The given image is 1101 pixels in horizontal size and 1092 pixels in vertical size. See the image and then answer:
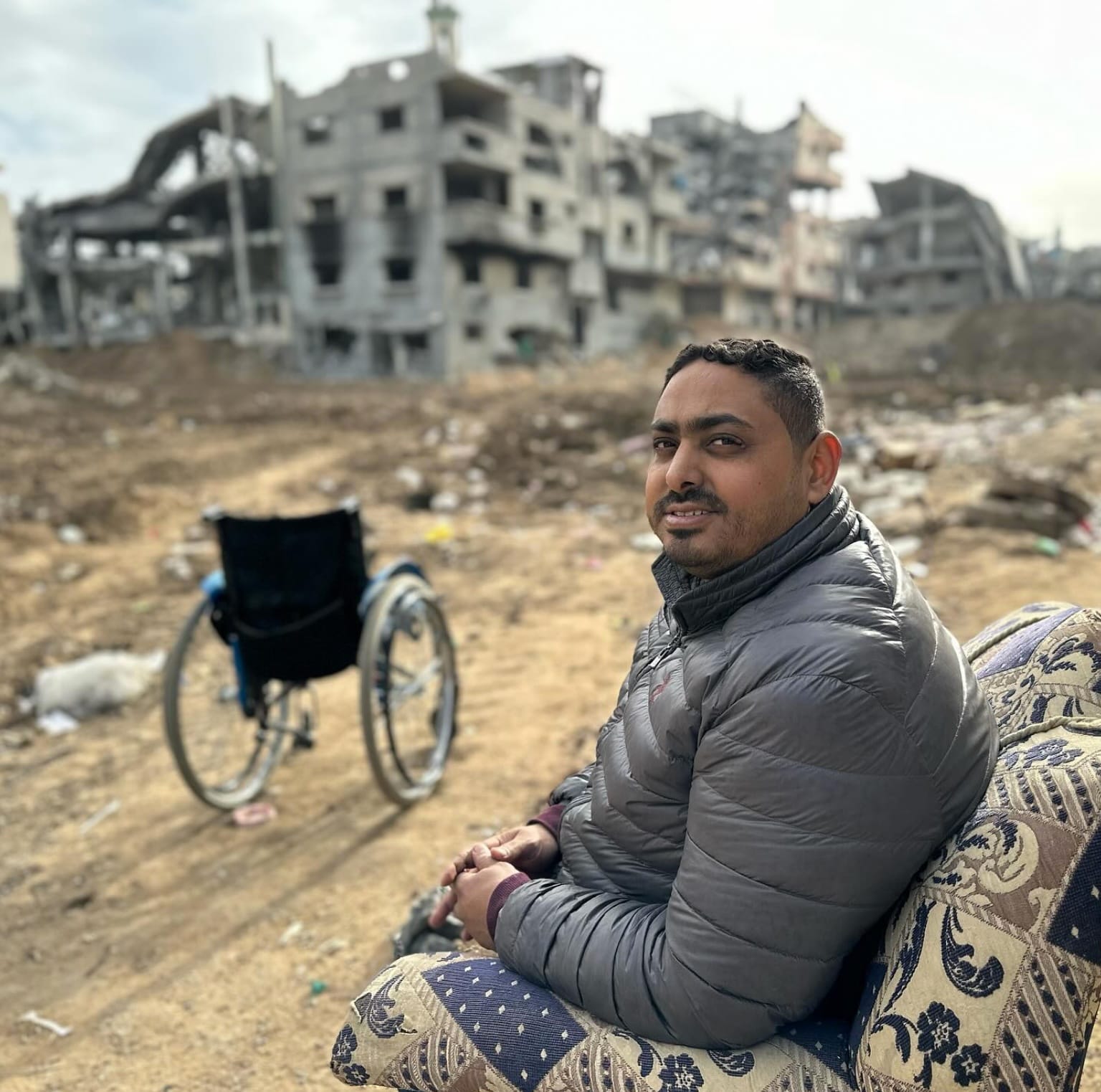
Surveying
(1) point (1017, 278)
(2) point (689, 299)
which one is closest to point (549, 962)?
(2) point (689, 299)

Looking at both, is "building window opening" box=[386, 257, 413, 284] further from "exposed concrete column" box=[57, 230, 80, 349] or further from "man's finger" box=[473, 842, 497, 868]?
"man's finger" box=[473, 842, 497, 868]

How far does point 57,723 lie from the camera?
447 centimetres

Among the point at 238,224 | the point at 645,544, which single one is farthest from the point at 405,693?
the point at 238,224

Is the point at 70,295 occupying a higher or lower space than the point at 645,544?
higher

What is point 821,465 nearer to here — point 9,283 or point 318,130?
point 318,130

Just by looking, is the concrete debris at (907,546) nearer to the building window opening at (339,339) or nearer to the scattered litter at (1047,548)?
the scattered litter at (1047,548)

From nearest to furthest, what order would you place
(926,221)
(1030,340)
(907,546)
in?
(907,546), (1030,340), (926,221)

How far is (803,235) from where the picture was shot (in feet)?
144

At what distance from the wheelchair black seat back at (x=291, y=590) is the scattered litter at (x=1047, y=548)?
17.6 ft

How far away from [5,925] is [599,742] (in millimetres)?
2598

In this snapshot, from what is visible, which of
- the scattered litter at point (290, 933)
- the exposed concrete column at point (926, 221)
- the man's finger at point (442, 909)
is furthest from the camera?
the exposed concrete column at point (926, 221)

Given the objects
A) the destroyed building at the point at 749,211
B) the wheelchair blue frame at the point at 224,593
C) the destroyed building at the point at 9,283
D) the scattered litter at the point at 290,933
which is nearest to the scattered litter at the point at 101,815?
the wheelchair blue frame at the point at 224,593

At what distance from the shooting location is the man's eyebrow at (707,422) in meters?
1.34

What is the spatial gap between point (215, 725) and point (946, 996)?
405 cm
